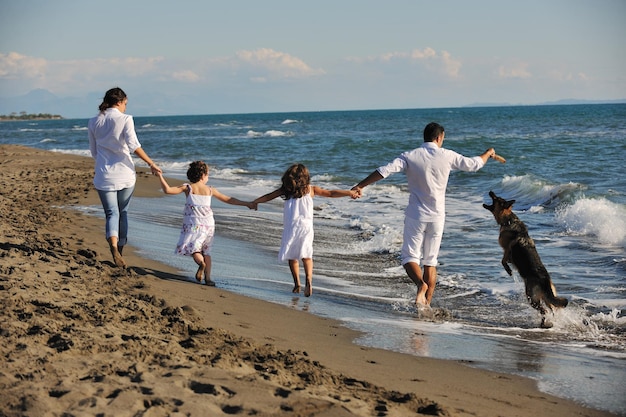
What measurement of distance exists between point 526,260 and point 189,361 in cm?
394

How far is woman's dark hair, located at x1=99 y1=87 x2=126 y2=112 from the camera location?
7.30m

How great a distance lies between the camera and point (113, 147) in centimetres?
728

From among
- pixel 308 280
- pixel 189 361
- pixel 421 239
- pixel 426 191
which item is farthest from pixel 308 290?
pixel 189 361

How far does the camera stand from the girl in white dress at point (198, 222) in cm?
752

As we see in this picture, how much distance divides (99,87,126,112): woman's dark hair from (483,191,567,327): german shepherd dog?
4116 millimetres

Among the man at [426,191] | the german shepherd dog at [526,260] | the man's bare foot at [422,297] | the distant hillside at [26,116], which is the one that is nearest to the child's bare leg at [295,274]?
the man at [426,191]

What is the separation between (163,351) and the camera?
14.6 feet

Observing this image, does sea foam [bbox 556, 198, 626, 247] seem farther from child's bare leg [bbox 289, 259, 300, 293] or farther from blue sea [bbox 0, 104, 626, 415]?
child's bare leg [bbox 289, 259, 300, 293]

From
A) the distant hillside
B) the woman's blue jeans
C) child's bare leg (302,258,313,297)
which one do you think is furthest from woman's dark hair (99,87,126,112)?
the distant hillside

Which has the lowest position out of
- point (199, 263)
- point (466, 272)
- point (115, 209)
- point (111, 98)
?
point (466, 272)

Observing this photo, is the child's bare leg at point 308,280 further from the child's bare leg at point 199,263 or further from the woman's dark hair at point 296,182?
the child's bare leg at point 199,263

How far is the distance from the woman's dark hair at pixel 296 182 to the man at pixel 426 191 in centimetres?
59

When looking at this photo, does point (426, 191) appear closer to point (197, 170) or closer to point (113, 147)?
point (197, 170)

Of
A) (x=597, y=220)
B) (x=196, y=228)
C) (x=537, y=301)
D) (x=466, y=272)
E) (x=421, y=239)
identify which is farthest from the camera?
(x=597, y=220)
